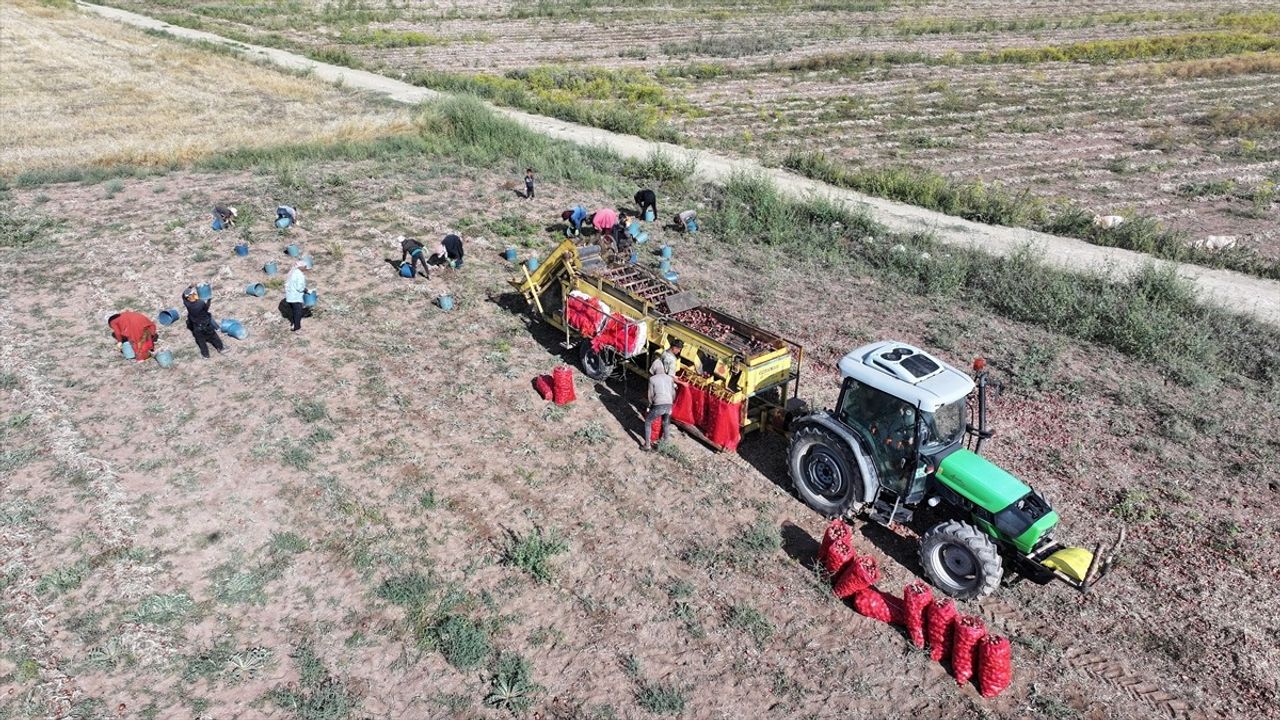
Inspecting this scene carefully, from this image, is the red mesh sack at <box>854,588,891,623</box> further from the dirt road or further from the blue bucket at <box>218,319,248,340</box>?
the dirt road

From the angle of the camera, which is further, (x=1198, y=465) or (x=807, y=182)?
(x=807, y=182)

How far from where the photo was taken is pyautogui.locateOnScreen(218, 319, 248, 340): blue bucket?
14594mm

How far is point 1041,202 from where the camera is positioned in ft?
76.5

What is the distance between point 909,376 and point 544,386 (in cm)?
616

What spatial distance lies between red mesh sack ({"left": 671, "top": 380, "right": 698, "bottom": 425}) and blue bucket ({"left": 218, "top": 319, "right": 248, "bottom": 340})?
8280 mm

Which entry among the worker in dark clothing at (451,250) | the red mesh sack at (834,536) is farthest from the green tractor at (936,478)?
the worker in dark clothing at (451,250)

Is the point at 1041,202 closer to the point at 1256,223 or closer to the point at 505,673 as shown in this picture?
the point at 1256,223

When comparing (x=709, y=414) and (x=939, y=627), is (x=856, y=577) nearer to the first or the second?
(x=939, y=627)

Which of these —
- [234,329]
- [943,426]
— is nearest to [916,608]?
[943,426]

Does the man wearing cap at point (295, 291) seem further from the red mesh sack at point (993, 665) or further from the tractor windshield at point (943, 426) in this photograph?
the red mesh sack at point (993, 665)

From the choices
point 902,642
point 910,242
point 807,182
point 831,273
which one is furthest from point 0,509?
point 807,182

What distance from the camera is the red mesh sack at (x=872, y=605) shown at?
29.3ft

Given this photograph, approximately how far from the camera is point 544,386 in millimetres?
13234

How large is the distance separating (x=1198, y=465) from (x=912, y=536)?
4.98 meters
